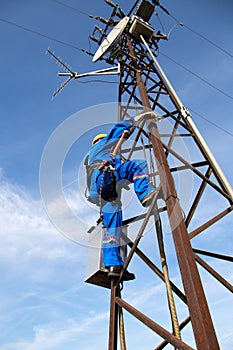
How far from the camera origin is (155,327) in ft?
11.4

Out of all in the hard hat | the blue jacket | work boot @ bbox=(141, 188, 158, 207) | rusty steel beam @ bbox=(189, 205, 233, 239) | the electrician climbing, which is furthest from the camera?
the hard hat

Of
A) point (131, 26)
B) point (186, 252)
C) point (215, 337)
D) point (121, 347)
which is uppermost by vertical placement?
point (131, 26)

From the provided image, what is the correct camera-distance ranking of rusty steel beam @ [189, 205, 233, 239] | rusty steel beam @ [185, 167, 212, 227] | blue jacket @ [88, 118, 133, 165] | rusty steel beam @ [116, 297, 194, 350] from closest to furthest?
rusty steel beam @ [116, 297, 194, 350]
rusty steel beam @ [189, 205, 233, 239]
rusty steel beam @ [185, 167, 212, 227]
blue jacket @ [88, 118, 133, 165]

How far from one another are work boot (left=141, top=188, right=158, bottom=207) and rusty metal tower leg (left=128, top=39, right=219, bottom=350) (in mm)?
220

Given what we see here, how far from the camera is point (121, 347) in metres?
4.16

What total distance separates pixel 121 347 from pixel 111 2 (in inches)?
315

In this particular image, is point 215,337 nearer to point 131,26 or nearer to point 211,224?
point 211,224

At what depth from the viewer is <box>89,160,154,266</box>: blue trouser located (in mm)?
4543

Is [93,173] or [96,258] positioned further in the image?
[93,173]

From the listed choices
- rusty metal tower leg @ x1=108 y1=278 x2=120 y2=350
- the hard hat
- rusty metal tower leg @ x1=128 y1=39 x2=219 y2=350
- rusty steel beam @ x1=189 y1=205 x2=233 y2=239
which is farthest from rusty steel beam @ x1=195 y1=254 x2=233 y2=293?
the hard hat

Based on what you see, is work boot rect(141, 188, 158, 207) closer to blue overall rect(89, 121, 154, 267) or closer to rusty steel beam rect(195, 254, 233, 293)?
blue overall rect(89, 121, 154, 267)

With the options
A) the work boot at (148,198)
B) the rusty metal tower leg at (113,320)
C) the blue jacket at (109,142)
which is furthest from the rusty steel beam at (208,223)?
the blue jacket at (109,142)

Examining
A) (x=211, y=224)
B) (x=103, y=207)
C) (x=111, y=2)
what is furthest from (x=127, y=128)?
(x=111, y=2)

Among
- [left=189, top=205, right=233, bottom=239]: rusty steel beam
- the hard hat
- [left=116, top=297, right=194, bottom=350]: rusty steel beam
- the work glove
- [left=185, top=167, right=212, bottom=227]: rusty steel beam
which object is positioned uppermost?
the hard hat
